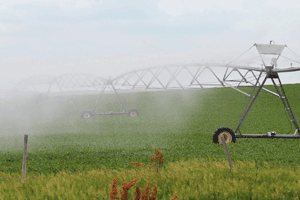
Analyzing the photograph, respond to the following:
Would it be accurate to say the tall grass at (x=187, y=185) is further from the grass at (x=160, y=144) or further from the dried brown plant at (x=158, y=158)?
the grass at (x=160, y=144)

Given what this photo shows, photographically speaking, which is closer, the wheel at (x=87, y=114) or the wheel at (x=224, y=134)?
the wheel at (x=224, y=134)

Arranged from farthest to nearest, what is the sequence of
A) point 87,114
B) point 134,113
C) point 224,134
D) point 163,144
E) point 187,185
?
point 87,114 < point 134,113 < point 163,144 < point 224,134 < point 187,185

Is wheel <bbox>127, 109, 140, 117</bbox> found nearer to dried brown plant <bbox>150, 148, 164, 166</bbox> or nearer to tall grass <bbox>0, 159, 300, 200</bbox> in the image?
dried brown plant <bbox>150, 148, 164, 166</bbox>

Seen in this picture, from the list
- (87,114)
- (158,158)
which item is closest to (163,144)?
(158,158)

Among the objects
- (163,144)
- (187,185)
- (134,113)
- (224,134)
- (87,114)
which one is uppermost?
(87,114)

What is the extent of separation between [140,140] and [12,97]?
73.2 meters

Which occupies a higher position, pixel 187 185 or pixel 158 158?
pixel 158 158

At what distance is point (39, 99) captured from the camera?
194 ft

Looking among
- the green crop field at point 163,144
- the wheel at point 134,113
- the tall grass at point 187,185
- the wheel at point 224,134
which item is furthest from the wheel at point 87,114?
the tall grass at point 187,185

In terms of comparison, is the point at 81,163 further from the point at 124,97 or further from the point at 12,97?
the point at 12,97

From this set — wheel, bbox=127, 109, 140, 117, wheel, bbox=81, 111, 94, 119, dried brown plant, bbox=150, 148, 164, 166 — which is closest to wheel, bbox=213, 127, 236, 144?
dried brown plant, bbox=150, 148, 164, 166

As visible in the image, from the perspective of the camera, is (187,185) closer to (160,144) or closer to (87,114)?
(160,144)

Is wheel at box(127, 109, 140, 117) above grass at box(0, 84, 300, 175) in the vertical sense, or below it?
above

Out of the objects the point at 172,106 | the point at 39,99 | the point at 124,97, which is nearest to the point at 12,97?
the point at 39,99
